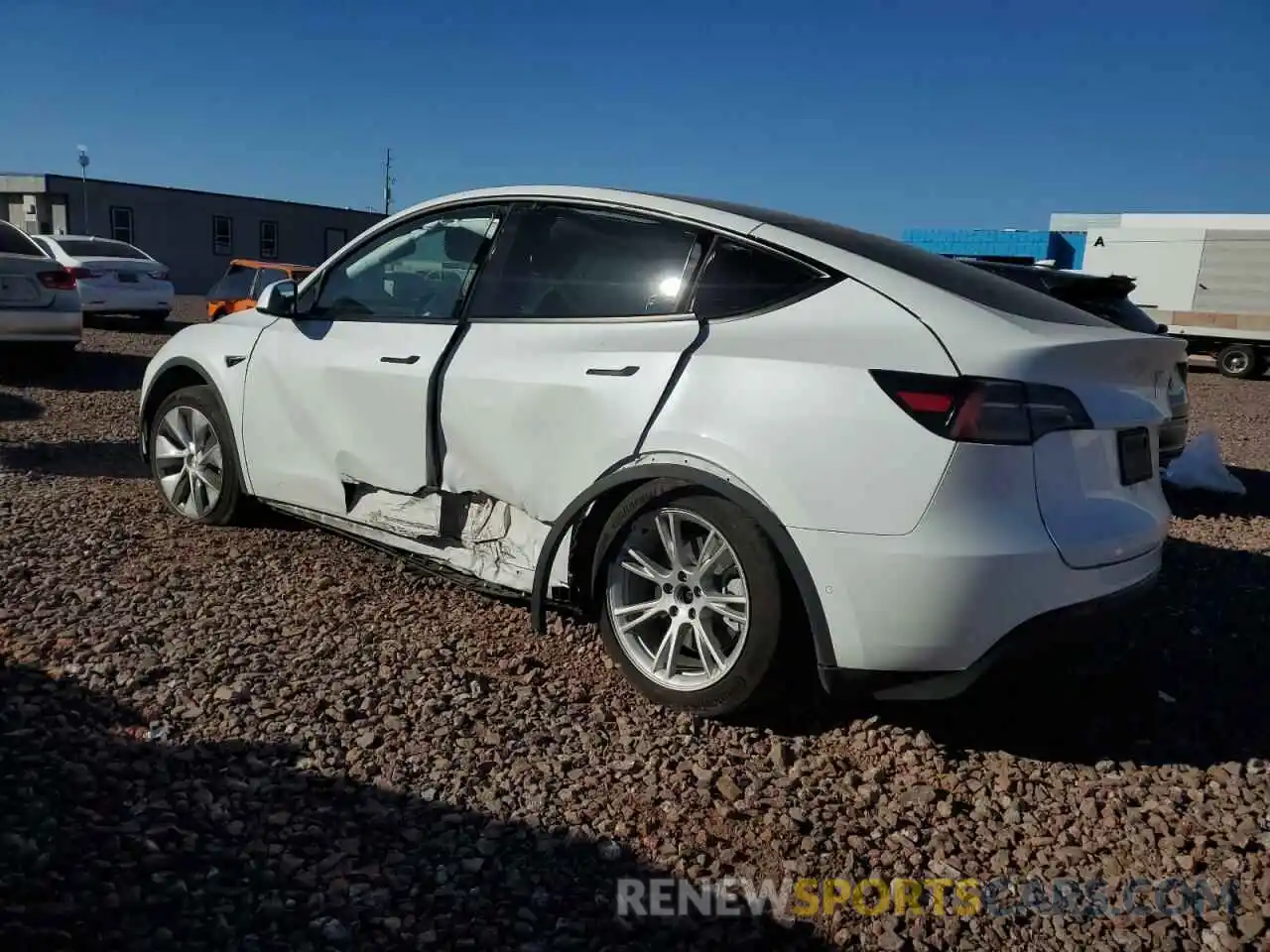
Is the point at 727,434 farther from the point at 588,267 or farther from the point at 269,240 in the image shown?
the point at 269,240

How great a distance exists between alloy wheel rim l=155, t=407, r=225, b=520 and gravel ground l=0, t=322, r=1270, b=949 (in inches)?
23.2

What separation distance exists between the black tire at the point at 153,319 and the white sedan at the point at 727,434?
48.5ft

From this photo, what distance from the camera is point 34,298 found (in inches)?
404

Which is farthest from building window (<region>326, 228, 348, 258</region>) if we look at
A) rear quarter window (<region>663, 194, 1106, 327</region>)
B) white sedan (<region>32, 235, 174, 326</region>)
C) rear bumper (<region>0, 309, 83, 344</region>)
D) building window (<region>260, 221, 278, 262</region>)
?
rear quarter window (<region>663, 194, 1106, 327</region>)

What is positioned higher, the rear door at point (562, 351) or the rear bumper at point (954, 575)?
the rear door at point (562, 351)

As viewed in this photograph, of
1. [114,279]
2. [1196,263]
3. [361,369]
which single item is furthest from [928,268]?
[1196,263]

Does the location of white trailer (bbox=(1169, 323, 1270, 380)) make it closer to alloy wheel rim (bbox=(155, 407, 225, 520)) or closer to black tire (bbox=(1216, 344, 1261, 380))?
black tire (bbox=(1216, 344, 1261, 380))

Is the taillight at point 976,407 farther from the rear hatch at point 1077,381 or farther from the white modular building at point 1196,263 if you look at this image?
the white modular building at point 1196,263

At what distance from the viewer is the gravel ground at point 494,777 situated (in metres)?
2.43

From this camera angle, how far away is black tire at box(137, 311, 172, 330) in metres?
17.6

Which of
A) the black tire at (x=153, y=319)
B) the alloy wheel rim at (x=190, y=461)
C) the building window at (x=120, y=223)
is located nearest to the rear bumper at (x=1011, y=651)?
the alloy wheel rim at (x=190, y=461)

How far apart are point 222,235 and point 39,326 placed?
3209 cm

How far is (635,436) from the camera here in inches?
134

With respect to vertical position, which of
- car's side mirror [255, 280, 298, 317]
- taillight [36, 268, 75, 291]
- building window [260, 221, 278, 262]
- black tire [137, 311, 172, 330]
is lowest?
black tire [137, 311, 172, 330]
